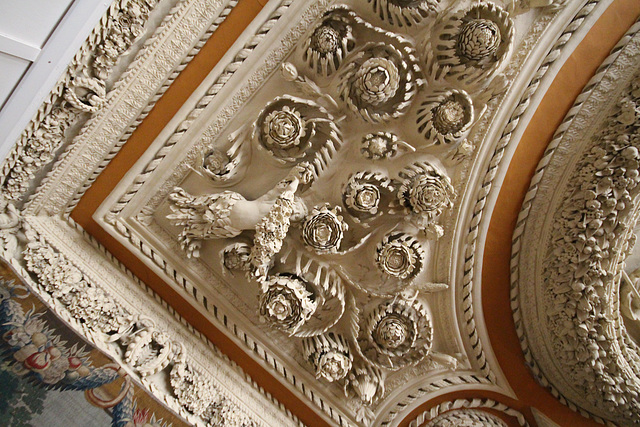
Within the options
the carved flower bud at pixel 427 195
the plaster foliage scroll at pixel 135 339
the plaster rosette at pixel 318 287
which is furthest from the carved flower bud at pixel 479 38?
the plaster foliage scroll at pixel 135 339

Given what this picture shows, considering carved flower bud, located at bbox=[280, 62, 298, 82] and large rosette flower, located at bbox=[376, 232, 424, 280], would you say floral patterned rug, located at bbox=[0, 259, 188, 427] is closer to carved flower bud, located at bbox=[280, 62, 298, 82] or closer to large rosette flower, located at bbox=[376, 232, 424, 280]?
large rosette flower, located at bbox=[376, 232, 424, 280]

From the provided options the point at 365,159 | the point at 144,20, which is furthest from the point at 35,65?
the point at 365,159

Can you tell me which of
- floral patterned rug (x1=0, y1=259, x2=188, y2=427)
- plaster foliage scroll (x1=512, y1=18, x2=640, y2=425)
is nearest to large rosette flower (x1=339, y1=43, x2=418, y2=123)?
plaster foliage scroll (x1=512, y1=18, x2=640, y2=425)

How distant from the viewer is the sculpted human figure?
7.30ft

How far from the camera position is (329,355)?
2.39 m

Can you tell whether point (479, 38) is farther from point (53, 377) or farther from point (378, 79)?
point (53, 377)

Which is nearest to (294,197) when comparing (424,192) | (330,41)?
(424,192)

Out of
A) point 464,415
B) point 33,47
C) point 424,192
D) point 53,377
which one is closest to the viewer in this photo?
point 33,47

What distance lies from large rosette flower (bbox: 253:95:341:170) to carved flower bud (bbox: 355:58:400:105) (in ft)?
0.87

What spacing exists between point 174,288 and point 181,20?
4.96ft

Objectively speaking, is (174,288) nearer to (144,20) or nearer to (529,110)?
(144,20)

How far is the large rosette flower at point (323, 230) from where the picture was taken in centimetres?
224

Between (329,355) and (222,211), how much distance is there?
3.41ft

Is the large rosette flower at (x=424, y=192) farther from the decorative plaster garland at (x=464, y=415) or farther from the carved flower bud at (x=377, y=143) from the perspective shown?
the decorative plaster garland at (x=464, y=415)
